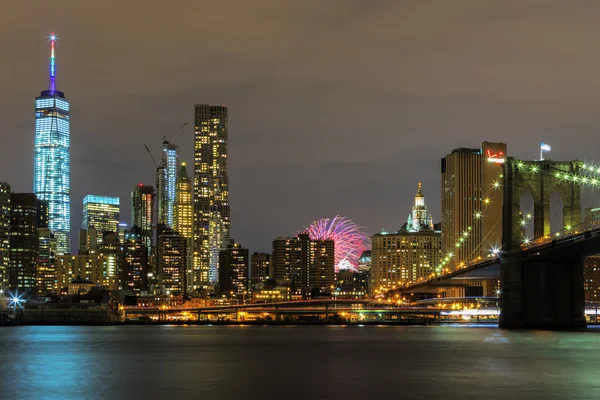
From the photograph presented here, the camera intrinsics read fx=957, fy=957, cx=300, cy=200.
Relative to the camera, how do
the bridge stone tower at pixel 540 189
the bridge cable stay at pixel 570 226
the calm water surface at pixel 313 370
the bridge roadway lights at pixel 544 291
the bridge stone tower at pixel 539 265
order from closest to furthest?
the calm water surface at pixel 313 370 → the bridge cable stay at pixel 570 226 → the bridge roadway lights at pixel 544 291 → the bridge stone tower at pixel 539 265 → the bridge stone tower at pixel 540 189

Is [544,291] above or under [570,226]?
under

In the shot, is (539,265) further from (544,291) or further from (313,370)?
(313,370)

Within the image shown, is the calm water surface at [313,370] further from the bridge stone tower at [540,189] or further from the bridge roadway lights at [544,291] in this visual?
the bridge stone tower at [540,189]

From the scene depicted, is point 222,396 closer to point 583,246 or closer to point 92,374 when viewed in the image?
point 92,374

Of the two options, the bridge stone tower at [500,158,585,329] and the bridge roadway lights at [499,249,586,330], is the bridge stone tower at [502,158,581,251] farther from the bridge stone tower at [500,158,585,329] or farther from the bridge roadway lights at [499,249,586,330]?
the bridge roadway lights at [499,249,586,330]

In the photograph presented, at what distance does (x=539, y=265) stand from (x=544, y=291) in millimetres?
2572

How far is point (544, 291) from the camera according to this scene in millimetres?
92938

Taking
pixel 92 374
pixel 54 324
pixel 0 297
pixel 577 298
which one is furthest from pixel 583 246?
pixel 0 297

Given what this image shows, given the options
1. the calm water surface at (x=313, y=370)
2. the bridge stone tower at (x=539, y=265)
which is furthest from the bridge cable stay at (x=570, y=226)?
the calm water surface at (x=313, y=370)

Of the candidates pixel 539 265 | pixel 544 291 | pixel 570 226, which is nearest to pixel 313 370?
pixel 544 291

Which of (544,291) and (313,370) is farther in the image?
(544,291)

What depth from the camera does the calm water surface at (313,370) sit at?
150ft

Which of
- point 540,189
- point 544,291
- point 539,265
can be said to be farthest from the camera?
point 540,189

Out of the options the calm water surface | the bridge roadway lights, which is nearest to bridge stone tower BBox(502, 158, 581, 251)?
the bridge roadway lights
